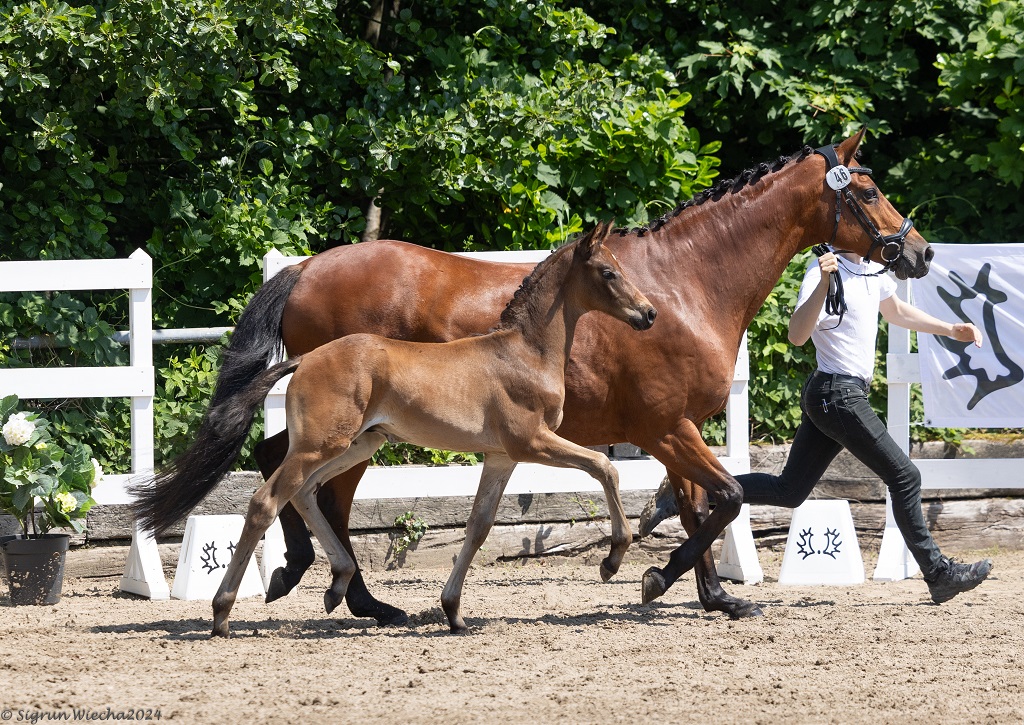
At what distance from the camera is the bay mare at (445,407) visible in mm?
5062

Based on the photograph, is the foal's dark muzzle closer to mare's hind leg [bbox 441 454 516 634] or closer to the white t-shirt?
mare's hind leg [bbox 441 454 516 634]

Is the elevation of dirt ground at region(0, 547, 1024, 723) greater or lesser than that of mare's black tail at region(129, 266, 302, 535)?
lesser

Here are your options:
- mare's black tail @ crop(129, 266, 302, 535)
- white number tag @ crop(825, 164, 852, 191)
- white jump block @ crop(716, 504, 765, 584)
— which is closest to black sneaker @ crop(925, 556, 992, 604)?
white jump block @ crop(716, 504, 765, 584)

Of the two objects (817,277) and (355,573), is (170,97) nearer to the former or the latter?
(355,573)

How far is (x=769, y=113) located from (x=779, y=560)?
345 cm

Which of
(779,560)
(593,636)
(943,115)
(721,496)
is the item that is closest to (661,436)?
(721,496)

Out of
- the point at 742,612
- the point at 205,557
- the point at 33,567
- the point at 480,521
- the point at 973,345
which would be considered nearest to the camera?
the point at 480,521

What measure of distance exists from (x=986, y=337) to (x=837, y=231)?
6.12ft

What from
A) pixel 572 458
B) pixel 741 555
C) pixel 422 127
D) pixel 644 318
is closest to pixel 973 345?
pixel 741 555

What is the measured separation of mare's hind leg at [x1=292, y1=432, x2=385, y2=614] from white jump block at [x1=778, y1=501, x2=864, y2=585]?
2643mm

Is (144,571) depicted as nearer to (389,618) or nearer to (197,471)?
(197,471)

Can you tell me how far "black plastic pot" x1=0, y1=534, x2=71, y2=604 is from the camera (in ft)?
20.0

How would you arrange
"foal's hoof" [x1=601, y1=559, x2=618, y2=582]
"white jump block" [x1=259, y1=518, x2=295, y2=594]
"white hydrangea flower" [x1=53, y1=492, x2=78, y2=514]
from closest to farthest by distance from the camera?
1. "foal's hoof" [x1=601, y1=559, x2=618, y2=582]
2. "white hydrangea flower" [x1=53, y1=492, x2=78, y2=514]
3. "white jump block" [x1=259, y1=518, x2=295, y2=594]

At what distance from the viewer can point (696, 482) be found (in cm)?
572
